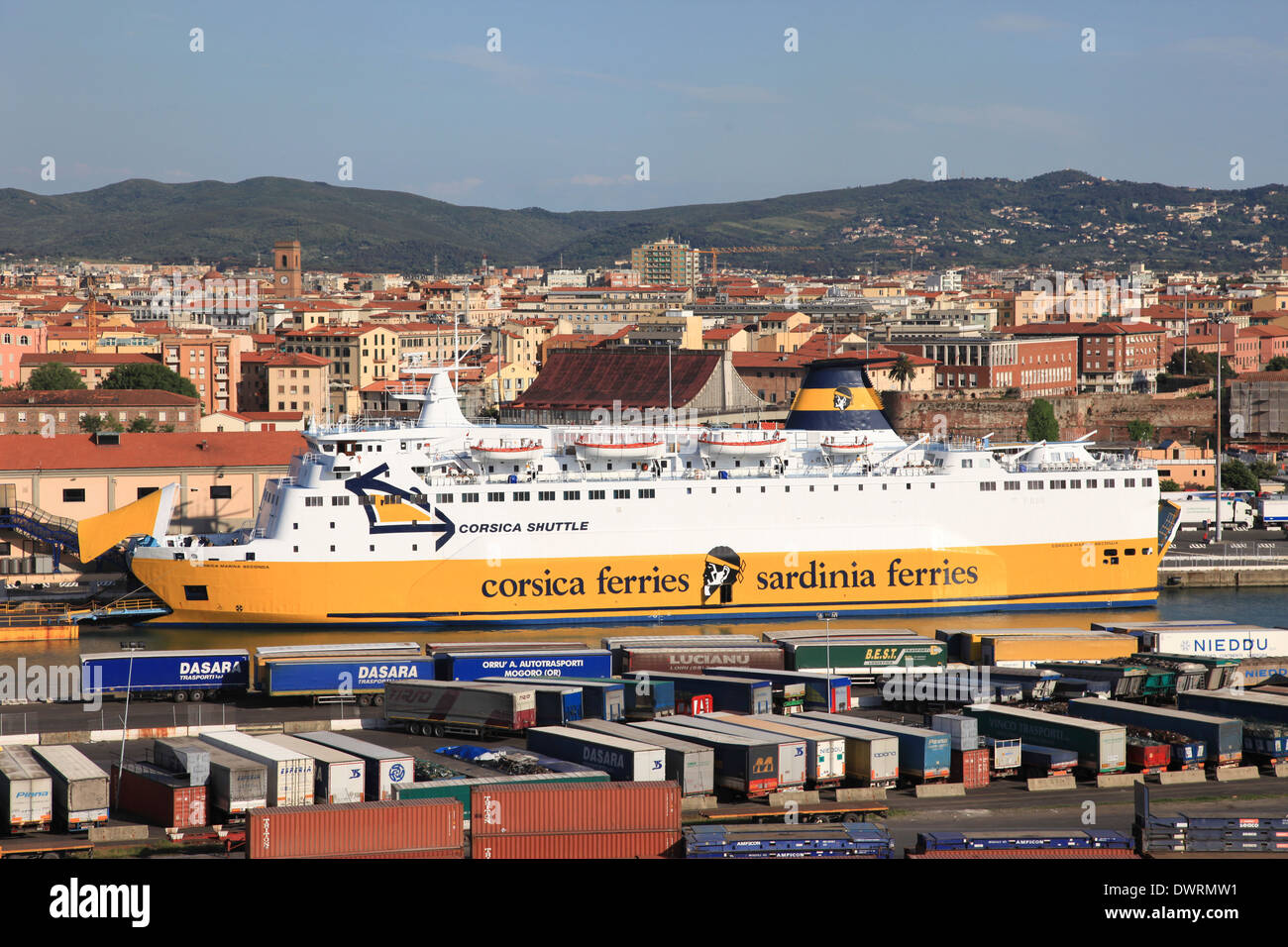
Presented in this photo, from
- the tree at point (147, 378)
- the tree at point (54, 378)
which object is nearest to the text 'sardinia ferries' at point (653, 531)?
the tree at point (54, 378)

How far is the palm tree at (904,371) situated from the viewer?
6666 cm

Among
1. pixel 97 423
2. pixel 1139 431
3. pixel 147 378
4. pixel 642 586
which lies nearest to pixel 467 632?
pixel 642 586

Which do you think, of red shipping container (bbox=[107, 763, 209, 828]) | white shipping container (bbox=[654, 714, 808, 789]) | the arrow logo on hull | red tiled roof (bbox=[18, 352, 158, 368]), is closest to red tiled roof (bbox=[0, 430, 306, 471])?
the arrow logo on hull

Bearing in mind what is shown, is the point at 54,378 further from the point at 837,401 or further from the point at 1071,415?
the point at 1071,415

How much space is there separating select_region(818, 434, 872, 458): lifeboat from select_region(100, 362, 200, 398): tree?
37400 millimetres

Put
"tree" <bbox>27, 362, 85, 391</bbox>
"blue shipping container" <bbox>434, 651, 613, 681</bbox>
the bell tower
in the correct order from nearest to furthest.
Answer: "blue shipping container" <bbox>434, 651, 613, 681</bbox> < "tree" <bbox>27, 362, 85, 391</bbox> < the bell tower

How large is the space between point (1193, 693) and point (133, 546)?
1912 cm

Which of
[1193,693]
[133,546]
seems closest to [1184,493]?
[1193,693]

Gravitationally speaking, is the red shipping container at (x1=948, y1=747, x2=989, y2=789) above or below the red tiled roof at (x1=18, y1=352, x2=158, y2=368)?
below

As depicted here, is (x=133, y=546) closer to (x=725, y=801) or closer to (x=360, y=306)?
(x=725, y=801)

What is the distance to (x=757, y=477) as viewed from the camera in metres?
30.9

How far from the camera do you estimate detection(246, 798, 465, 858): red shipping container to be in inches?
626

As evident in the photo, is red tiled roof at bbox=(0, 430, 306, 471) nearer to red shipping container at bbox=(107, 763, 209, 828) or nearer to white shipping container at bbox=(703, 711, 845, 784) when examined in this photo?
red shipping container at bbox=(107, 763, 209, 828)

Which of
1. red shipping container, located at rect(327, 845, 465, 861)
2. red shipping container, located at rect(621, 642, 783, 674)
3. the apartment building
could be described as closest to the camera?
red shipping container, located at rect(327, 845, 465, 861)
